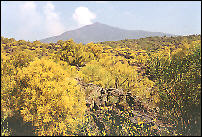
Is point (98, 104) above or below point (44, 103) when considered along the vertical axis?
below

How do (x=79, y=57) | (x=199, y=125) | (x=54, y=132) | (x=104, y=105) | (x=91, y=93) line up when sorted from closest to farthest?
(x=199, y=125) < (x=54, y=132) < (x=104, y=105) < (x=91, y=93) < (x=79, y=57)

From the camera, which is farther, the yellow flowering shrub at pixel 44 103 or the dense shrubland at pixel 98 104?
the yellow flowering shrub at pixel 44 103

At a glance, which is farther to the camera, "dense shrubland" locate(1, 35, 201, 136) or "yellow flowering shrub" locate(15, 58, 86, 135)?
"yellow flowering shrub" locate(15, 58, 86, 135)

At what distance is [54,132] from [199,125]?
8213 mm

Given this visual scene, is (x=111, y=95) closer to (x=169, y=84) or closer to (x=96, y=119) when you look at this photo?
(x=96, y=119)

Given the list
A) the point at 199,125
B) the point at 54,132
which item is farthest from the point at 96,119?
the point at 199,125

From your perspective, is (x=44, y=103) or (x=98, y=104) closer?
(x=44, y=103)

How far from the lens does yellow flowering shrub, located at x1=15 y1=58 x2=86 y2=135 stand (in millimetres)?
8281

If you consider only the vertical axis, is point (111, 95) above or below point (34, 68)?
below

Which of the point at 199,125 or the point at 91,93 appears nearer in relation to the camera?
the point at 199,125

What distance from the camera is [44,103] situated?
855 cm

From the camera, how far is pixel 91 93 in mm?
12617

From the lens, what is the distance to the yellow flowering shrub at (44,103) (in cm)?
828

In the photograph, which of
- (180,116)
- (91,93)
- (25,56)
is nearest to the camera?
(180,116)
